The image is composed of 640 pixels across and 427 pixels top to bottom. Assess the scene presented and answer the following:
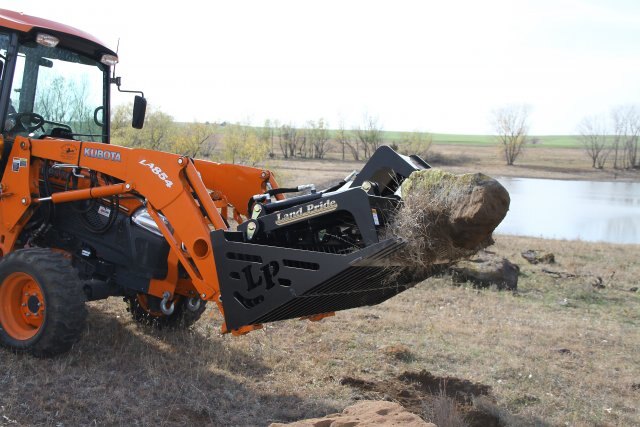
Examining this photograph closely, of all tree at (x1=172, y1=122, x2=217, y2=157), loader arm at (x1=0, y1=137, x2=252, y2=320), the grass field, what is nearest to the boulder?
loader arm at (x1=0, y1=137, x2=252, y2=320)

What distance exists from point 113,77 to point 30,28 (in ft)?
3.87

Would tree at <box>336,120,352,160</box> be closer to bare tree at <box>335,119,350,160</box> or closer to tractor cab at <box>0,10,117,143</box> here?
bare tree at <box>335,119,350,160</box>

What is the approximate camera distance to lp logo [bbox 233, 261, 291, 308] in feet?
17.2

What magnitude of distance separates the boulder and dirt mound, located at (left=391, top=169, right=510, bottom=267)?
7.37 meters

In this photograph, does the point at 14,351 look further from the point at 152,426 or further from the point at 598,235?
the point at 598,235

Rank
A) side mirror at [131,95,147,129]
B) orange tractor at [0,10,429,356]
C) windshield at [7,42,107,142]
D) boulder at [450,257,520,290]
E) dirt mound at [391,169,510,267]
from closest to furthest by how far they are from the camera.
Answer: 1. dirt mound at [391,169,510,267]
2. orange tractor at [0,10,429,356]
3. windshield at [7,42,107,142]
4. side mirror at [131,95,147,129]
5. boulder at [450,257,520,290]

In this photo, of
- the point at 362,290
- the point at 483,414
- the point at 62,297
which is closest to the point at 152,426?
the point at 62,297

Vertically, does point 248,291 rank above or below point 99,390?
above

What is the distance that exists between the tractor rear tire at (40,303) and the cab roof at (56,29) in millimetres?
2137

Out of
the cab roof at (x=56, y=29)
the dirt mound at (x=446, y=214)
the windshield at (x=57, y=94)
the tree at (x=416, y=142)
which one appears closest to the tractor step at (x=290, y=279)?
the dirt mound at (x=446, y=214)

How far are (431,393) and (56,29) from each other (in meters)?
4.99

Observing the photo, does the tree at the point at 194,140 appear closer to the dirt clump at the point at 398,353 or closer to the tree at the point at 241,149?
the tree at the point at 241,149

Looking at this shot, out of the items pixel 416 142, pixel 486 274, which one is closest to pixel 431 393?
pixel 486 274

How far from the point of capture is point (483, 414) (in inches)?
225
